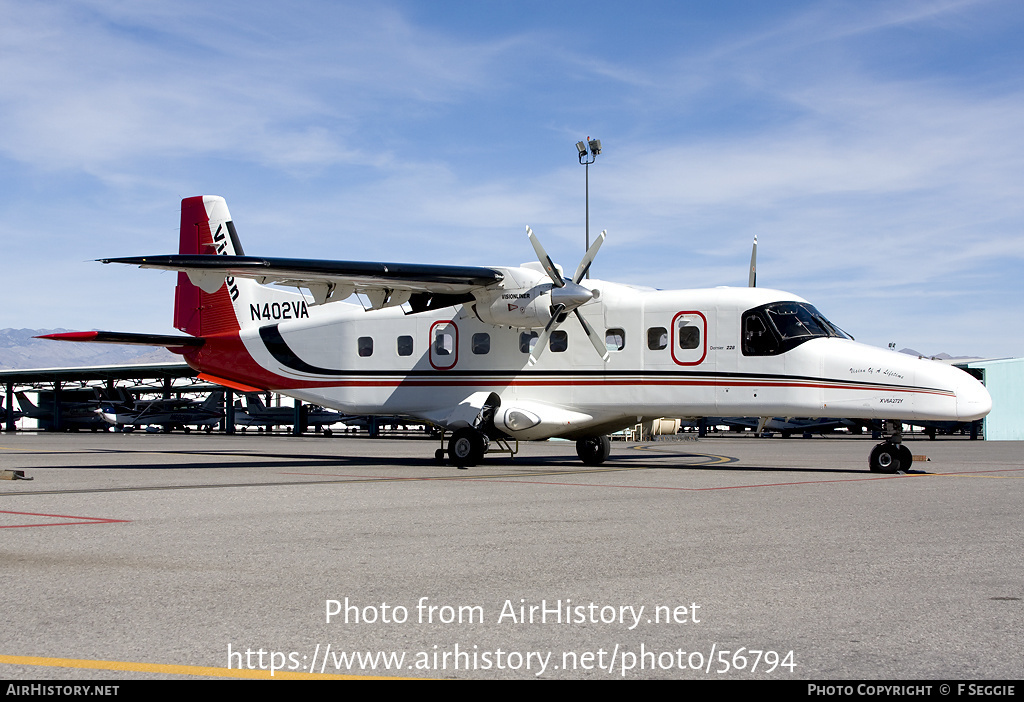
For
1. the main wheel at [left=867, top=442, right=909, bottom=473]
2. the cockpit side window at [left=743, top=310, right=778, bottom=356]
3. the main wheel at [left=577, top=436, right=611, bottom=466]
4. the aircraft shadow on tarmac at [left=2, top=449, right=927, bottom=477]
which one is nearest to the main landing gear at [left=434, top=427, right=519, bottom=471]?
the aircraft shadow on tarmac at [left=2, top=449, right=927, bottom=477]

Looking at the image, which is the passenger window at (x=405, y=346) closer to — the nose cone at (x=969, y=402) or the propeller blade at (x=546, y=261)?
the propeller blade at (x=546, y=261)

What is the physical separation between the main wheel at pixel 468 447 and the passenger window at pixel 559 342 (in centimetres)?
267

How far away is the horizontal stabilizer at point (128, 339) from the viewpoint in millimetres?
22281

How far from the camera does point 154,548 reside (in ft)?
26.4

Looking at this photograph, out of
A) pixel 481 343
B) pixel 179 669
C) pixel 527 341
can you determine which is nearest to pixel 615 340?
pixel 527 341

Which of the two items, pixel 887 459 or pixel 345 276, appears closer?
pixel 887 459

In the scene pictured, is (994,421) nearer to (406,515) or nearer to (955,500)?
(955,500)

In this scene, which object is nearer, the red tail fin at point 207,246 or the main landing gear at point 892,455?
the main landing gear at point 892,455

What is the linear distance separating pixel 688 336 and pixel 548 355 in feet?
11.0

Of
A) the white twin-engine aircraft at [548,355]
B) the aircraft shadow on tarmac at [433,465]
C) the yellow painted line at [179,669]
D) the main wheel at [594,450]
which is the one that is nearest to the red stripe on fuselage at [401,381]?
the white twin-engine aircraft at [548,355]

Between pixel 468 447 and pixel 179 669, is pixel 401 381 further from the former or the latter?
pixel 179 669

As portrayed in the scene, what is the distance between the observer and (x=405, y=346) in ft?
75.0

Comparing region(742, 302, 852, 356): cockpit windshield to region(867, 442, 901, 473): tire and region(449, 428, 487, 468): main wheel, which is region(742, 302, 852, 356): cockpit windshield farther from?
region(449, 428, 487, 468): main wheel

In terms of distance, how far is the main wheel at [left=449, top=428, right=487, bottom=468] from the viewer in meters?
20.9
